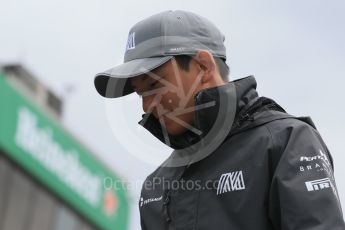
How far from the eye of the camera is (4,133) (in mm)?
24266

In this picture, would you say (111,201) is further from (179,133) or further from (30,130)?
(179,133)

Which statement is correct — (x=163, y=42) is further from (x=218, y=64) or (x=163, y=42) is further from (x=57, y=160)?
(x=57, y=160)

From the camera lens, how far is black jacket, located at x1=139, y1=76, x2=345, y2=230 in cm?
269

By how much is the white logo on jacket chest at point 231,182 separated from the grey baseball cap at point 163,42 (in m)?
0.45

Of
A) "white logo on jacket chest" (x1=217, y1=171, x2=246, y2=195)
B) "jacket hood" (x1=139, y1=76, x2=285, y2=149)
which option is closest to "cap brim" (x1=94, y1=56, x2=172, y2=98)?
"jacket hood" (x1=139, y1=76, x2=285, y2=149)

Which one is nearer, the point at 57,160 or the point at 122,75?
the point at 122,75

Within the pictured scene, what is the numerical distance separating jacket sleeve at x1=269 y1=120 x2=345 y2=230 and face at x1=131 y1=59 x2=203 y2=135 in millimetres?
315

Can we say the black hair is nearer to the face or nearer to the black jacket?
the face

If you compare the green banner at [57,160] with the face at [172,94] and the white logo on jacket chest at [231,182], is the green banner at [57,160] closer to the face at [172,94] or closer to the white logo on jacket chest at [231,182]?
the face at [172,94]

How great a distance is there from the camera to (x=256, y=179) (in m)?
2.80

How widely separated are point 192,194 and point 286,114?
1.29 feet

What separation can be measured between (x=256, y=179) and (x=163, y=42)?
60 centimetres

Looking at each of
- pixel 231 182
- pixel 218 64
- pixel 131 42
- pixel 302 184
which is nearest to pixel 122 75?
pixel 131 42

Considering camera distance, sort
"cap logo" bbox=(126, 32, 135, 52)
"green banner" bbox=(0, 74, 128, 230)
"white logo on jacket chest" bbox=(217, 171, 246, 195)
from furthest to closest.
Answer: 1. "green banner" bbox=(0, 74, 128, 230)
2. "cap logo" bbox=(126, 32, 135, 52)
3. "white logo on jacket chest" bbox=(217, 171, 246, 195)
